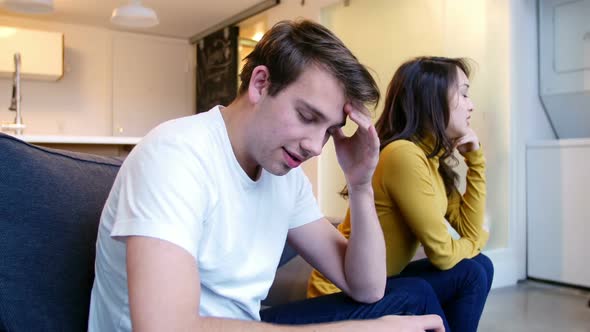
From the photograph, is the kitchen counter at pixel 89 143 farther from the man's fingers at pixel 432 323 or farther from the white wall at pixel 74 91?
the white wall at pixel 74 91

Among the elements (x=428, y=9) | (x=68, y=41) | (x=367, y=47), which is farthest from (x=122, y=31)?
(x=428, y=9)

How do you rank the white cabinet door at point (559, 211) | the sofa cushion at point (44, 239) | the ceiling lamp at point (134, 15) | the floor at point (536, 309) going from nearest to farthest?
the sofa cushion at point (44, 239) < the floor at point (536, 309) < the white cabinet door at point (559, 211) < the ceiling lamp at point (134, 15)

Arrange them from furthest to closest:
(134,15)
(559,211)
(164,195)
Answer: (134,15), (559,211), (164,195)

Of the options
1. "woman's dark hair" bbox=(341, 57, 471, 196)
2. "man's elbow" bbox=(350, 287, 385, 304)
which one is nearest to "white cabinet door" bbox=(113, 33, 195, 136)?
"woman's dark hair" bbox=(341, 57, 471, 196)

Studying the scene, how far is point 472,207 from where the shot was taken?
5.72ft

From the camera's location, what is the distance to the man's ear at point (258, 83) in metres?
0.87

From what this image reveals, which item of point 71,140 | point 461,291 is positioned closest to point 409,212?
point 461,291

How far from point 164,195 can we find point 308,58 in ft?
1.09

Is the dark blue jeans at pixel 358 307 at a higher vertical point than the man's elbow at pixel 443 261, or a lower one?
lower

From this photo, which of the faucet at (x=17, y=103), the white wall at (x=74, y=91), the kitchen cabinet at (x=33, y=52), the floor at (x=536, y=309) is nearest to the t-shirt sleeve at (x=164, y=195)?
the floor at (x=536, y=309)

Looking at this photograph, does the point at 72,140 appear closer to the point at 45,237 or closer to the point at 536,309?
the point at 45,237

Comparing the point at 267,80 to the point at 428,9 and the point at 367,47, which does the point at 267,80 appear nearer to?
the point at 428,9

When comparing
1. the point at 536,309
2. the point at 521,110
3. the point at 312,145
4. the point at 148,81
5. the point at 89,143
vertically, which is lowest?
the point at 536,309

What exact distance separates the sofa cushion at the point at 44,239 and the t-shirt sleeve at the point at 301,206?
0.39 metres
